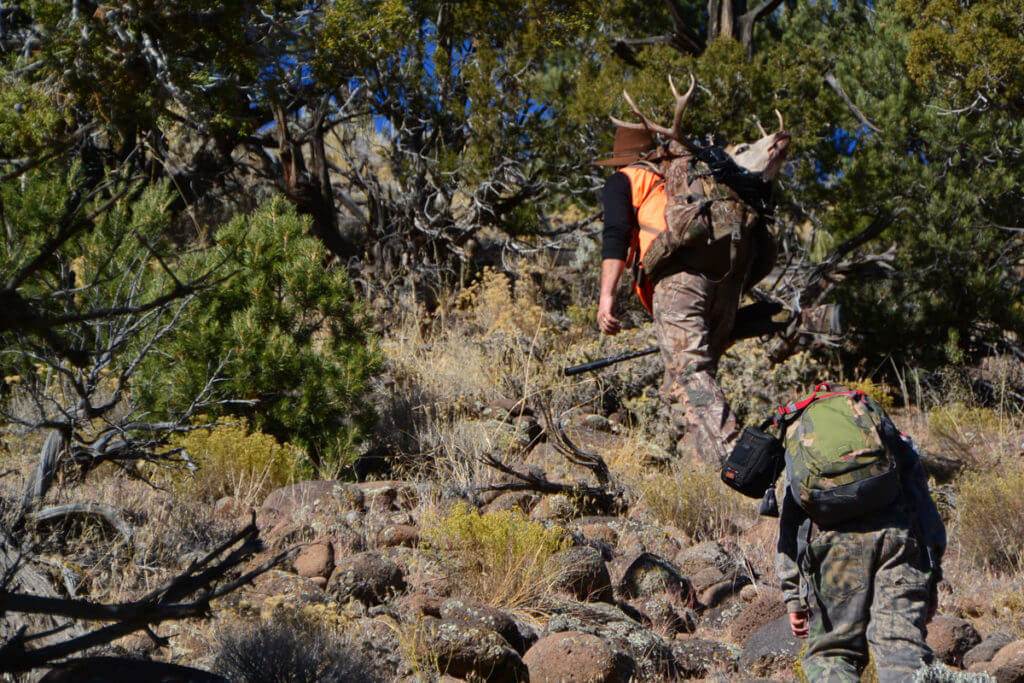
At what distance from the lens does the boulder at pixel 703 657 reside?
4004 millimetres

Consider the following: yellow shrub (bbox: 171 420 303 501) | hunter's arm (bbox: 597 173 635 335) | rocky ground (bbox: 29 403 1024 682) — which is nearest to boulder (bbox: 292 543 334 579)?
rocky ground (bbox: 29 403 1024 682)

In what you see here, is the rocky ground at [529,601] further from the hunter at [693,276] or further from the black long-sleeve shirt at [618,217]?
the black long-sleeve shirt at [618,217]

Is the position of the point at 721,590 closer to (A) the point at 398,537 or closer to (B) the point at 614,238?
(A) the point at 398,537

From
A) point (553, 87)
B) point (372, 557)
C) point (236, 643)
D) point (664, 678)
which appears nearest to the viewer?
point (236, 643)

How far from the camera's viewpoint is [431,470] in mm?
6410

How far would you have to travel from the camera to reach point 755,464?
3160mm

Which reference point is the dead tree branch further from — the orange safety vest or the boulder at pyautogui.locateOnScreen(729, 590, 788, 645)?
the orange safety vest

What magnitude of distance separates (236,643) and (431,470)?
294cm

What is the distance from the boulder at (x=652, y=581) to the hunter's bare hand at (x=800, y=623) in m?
1.53

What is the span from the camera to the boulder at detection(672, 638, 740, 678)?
4.00 metres

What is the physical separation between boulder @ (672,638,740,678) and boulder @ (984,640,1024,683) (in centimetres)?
92

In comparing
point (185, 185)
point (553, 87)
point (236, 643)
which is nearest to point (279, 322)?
point (236, 643)

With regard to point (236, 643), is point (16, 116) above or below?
above

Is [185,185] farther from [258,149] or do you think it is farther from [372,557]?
[372,557]
